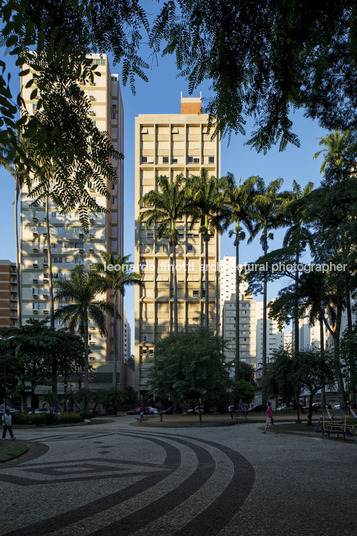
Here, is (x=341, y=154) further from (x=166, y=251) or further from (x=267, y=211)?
(x=166, y=251)

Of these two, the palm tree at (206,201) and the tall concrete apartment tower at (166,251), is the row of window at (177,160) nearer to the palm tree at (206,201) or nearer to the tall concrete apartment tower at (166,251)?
the tall concrete apartment tower at (166,251)

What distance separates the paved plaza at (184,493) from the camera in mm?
7066

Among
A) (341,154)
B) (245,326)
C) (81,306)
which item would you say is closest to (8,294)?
(81,306)

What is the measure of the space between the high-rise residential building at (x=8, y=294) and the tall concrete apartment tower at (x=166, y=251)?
93.3ft

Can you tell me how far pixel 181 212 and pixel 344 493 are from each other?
47.3m

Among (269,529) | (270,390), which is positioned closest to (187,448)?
(269,529)

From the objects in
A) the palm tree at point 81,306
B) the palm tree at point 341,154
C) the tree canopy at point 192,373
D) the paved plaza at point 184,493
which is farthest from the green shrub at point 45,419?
the palm tree at point 341,154

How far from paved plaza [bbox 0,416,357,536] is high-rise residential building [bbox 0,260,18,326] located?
249 ft

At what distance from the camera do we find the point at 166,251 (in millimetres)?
75938

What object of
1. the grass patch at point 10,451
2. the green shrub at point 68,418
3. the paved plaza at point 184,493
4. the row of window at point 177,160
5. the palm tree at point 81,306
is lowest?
the green shrub at point 68,418

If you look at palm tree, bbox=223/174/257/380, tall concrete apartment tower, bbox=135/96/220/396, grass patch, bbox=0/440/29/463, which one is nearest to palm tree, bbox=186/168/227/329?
palm tree, bbox=223/174/257/380

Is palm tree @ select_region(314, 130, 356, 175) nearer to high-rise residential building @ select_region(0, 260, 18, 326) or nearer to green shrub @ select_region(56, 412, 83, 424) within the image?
green shrub @ select_region(56, 412, 83, 424)

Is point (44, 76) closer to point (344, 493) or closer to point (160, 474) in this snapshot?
point (344, 493)

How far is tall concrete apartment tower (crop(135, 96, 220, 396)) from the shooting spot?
244 feet
